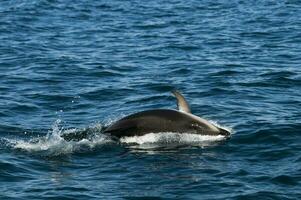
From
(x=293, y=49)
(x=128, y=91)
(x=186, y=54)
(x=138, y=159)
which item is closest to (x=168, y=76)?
(x=128, y=91)

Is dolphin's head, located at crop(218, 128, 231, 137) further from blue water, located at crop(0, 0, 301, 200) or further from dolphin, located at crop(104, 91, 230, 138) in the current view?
blue water, located at crop(0, 0, 301, 200)

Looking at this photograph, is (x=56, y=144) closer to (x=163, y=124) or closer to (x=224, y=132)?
(x=163, y=124)

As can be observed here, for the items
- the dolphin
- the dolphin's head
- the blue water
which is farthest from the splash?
the dolphin's head

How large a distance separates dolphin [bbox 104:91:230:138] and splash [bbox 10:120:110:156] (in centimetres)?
40

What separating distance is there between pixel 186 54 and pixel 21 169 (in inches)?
571

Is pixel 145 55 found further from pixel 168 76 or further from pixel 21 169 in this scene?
pixel 21 169

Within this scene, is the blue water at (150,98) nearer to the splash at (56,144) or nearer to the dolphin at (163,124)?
the splash at (56,144)

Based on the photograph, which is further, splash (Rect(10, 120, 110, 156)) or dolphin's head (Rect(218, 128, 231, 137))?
dolphin's head (Rect(218, 128, 231, 137))

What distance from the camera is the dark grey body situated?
57.5 ft

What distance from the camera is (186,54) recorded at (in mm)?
29391

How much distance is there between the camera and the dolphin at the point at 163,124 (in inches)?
690

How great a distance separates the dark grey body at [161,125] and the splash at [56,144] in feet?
1.41

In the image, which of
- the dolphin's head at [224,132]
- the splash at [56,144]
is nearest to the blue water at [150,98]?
the splash at [56,144]

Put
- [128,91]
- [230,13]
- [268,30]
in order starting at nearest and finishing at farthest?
[128,91], [268,30], [230,13]
